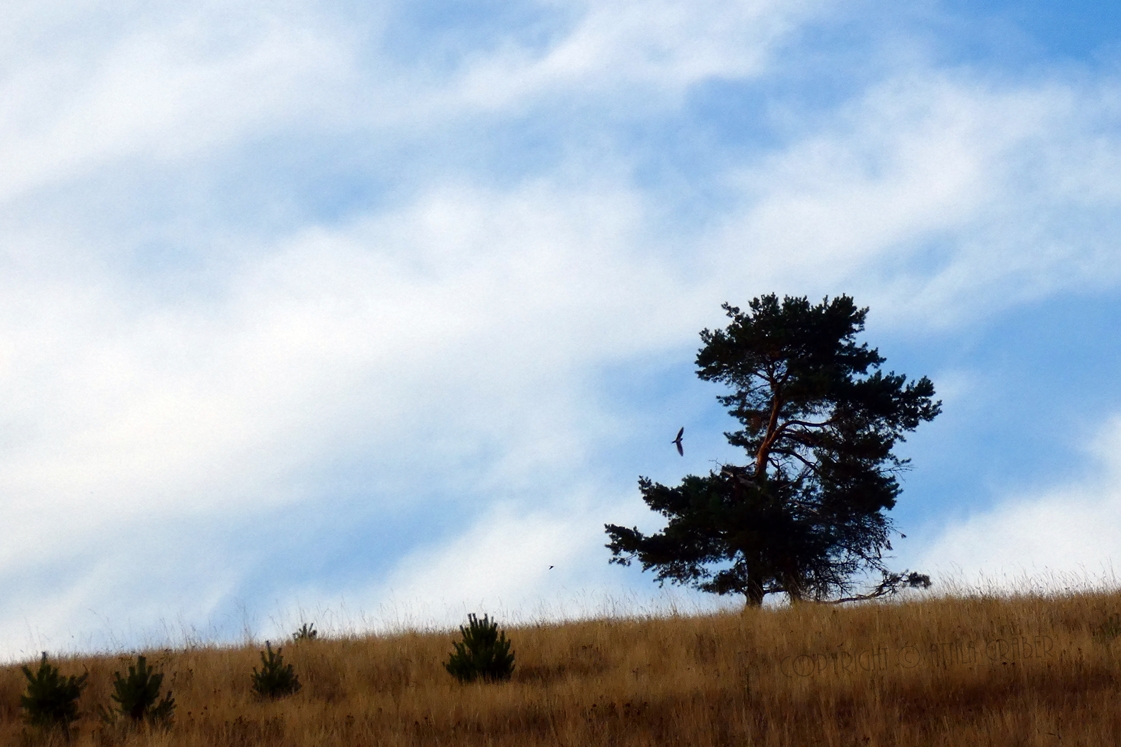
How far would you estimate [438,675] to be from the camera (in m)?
11.1

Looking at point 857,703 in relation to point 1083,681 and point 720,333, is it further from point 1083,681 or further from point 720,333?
point 720,333

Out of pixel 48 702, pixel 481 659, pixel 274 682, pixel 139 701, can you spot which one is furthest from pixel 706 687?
pixel 48 702

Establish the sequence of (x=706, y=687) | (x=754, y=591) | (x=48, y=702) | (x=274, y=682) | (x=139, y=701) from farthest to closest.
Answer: (x=754, y=591), (x=274, y=682), (x=48, y=702), (x=139, y=701), (x=706, y=687)

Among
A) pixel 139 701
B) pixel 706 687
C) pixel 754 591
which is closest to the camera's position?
pixel 706 687

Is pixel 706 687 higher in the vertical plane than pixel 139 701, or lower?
lower

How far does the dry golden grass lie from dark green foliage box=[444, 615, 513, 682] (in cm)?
26

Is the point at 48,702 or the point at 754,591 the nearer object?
the point at 48,702

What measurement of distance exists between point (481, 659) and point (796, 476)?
10873 mm

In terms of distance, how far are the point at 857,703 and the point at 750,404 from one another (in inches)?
466

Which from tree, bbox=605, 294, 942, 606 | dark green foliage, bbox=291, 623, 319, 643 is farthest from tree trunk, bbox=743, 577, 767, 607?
dark green foliage, bbox=291, 623, 319, 643

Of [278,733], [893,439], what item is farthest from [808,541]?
[278,733]

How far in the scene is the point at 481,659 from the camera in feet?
35.1

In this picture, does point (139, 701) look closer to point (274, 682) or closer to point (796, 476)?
point (274, 682)

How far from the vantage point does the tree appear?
61.2ft
